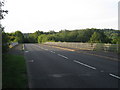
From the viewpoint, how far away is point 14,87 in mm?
7102

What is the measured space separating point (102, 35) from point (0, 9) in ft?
371

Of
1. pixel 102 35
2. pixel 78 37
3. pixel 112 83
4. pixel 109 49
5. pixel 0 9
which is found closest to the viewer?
pixel 112 83

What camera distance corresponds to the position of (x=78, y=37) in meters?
139

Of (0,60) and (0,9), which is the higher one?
(0,9)

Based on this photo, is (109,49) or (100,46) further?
(100,46)

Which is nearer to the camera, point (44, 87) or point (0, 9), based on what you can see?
point (44, 87)

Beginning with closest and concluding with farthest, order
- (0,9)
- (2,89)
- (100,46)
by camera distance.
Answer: (2,89), (0,9), (100,46)

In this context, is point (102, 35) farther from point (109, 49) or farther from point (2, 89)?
point (2, 89)

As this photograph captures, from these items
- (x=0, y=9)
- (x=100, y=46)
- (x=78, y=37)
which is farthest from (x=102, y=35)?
(x=0, y=9)

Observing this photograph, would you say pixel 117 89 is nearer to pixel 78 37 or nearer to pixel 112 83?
pixel 112 83

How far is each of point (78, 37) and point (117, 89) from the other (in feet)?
435

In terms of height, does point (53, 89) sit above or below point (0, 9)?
below

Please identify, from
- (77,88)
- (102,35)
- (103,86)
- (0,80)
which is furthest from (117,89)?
(102,35)

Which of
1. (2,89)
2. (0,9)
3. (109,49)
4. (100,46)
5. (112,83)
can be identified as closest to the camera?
(2,89)
